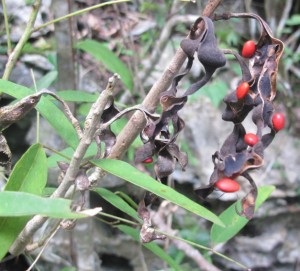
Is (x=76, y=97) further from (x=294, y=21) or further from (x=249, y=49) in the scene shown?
(x=294, y=21)

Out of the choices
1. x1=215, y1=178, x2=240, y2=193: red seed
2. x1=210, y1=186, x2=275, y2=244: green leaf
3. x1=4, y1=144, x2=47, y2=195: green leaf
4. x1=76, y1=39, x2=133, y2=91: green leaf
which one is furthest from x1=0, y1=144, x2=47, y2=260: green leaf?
x1=76, y1=39, x2=133, y2=91: green leaf

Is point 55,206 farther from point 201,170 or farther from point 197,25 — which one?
point 201,170

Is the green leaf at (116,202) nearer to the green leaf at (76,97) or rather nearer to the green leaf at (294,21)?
the green leaf at (76,97)

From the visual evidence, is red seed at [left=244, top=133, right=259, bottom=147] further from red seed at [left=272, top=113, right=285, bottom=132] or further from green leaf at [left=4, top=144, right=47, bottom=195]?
green leaf at [left=4, top=144, right=47, bottom=195]

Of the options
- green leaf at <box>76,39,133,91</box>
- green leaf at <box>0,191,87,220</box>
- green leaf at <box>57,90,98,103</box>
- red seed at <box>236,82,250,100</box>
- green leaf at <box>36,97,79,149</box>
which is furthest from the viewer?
green leaf at <box>76,39,133,91</box>

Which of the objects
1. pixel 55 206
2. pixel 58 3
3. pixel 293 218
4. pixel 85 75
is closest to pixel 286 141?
pixel 293 218

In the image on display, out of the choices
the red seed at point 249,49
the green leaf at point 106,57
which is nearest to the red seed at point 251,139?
the red seed at point 249,49

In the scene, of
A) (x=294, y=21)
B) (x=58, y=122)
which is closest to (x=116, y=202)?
(x=58, y=122)

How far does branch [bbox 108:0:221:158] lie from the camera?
2.22 ft

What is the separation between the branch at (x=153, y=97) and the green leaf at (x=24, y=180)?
11 centimetres

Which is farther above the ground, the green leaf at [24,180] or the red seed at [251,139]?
the red seed at [251,139]

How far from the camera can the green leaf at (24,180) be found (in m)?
0.67

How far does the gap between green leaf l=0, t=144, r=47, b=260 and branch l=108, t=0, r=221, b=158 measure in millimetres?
110

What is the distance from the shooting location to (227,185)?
0.62m
